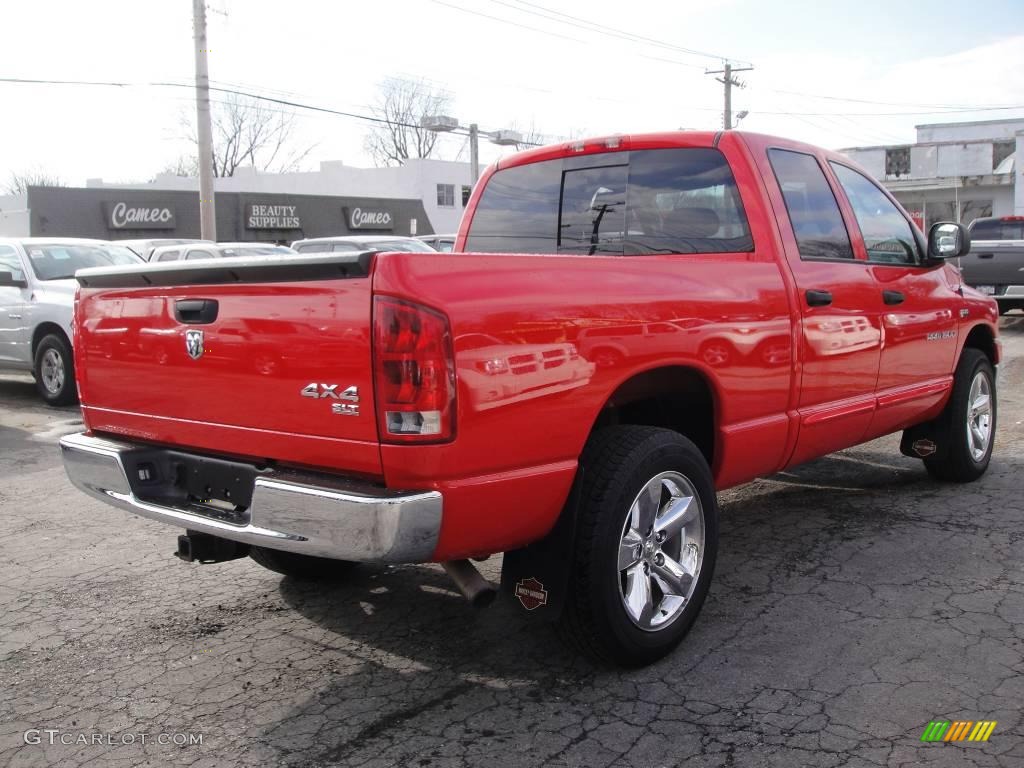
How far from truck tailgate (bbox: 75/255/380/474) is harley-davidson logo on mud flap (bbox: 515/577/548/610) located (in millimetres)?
756

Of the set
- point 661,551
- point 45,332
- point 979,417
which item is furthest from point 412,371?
point 45,332

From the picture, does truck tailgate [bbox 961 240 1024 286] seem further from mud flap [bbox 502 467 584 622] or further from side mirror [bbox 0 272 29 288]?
mud flap [bbox 502 467 584 622]

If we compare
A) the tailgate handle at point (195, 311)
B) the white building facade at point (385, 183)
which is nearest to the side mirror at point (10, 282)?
the tailgate handle at point (195, 311)

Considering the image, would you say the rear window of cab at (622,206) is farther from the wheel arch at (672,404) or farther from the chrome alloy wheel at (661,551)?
the chrome alloy wheel at (661,551)

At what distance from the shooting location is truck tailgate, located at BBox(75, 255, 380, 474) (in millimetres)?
2816

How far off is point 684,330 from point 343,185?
56487 millimetres

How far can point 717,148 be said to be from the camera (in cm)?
432

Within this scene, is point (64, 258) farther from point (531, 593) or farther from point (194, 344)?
point (531, 593)

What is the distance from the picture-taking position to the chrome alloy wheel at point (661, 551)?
339 centimetres

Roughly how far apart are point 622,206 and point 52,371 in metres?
7.78

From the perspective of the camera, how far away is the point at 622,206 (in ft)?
14.9

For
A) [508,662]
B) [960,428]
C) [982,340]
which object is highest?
[982,340]

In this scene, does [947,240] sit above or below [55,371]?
above

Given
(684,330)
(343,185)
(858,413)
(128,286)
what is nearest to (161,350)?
(128,286)
